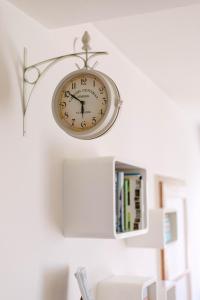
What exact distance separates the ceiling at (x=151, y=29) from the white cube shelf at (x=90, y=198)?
59 cm

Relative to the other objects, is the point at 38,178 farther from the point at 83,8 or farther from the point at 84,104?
the point at 83,8

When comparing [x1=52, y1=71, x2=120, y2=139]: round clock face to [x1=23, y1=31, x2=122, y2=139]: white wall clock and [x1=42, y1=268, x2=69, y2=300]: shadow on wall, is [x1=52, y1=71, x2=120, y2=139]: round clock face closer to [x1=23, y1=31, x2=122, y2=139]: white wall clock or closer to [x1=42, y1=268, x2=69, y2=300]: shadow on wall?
[x1=23, y1=31, x2=122, y2=139]: white wall clock

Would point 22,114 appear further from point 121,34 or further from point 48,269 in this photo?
point 121,34

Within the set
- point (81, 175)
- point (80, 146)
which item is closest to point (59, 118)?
point (81, 175)

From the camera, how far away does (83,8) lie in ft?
5.21

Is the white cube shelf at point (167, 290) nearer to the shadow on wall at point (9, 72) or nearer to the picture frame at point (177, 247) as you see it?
the picture frame at point (177, 247)

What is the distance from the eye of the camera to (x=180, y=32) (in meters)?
2.37

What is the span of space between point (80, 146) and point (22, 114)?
1.62 feet

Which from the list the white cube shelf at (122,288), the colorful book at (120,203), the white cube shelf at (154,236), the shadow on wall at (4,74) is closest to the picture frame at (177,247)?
the white cube shelf at (154,236)

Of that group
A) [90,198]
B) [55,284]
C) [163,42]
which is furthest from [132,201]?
[163,42]

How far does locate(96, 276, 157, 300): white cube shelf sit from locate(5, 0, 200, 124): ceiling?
1.19 metres

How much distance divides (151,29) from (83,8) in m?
0.81

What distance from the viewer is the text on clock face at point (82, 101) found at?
1494 millimetres

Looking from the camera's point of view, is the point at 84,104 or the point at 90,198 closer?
the point at 84,104
